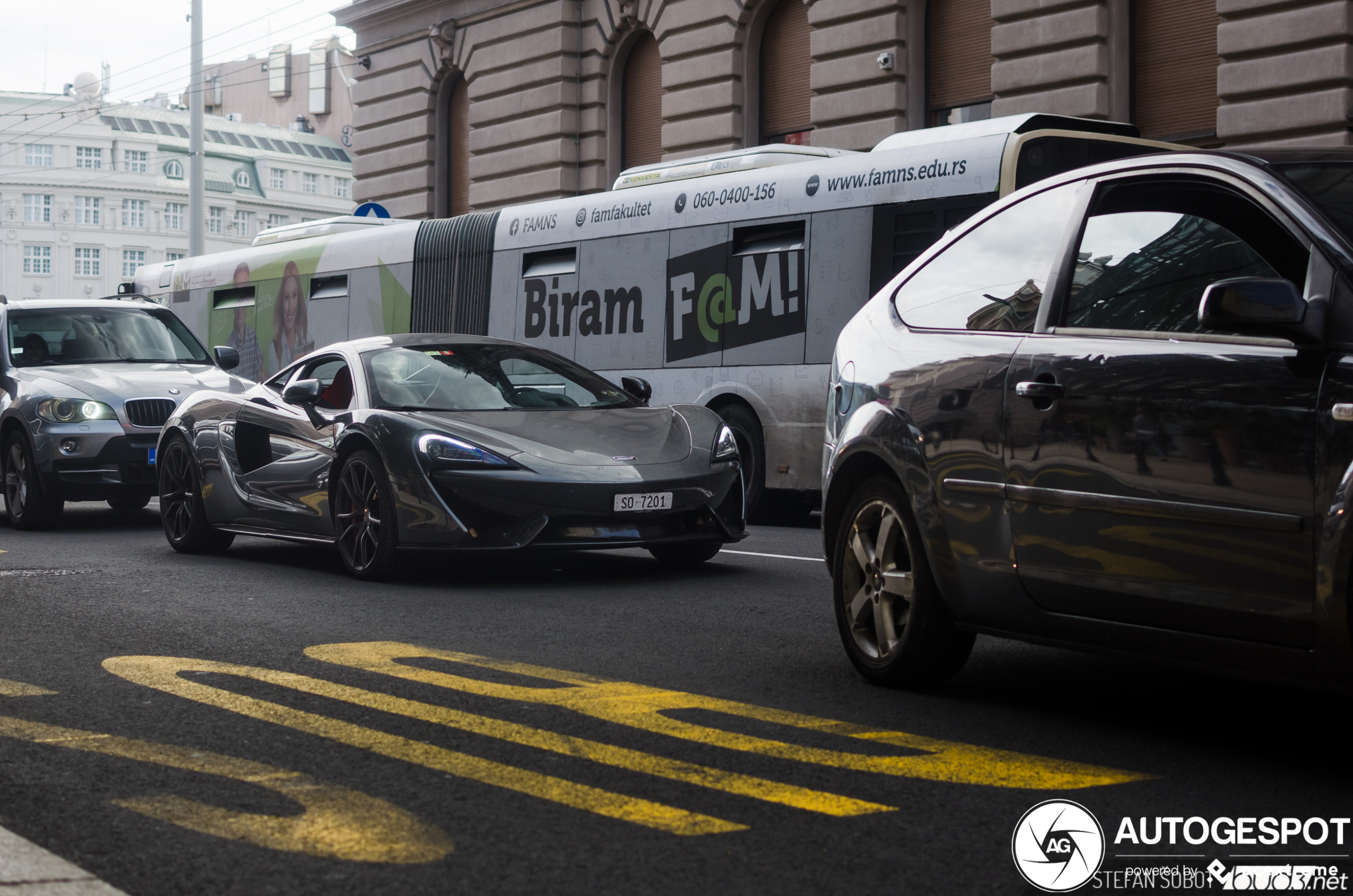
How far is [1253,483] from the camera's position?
407cm

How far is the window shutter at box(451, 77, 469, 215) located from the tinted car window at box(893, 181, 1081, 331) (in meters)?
25.7

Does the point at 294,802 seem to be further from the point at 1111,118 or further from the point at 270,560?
the point at 1111,118

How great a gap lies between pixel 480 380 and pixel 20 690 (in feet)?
13.3

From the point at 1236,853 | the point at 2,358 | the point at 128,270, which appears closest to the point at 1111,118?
the point at 2,358

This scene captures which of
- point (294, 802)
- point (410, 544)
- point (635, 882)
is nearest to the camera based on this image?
point (635, 882)

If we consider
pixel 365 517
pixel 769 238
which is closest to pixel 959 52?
pixel 769 238

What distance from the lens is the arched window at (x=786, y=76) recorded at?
2378 cm

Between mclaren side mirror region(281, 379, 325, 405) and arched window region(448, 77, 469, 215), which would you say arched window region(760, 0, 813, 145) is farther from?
mclaren side mirror region(281, 379, 325, 405)

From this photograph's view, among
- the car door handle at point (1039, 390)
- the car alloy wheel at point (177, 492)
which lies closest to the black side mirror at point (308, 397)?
the car alloy wheel at point (177, 492)

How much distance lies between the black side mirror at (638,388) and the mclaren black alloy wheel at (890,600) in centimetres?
405

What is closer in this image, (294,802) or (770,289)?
(294,802)

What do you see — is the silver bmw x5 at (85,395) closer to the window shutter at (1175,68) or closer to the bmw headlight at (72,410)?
the bmw headlight at (72,410)

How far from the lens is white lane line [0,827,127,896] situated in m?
3.24

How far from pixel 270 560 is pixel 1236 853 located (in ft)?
24.2
